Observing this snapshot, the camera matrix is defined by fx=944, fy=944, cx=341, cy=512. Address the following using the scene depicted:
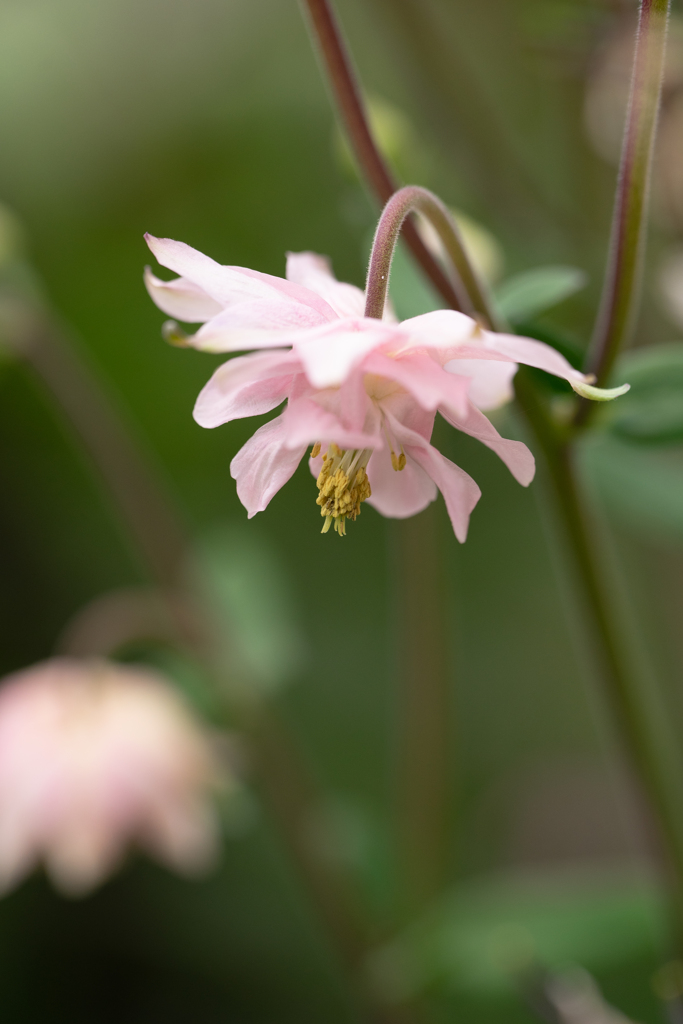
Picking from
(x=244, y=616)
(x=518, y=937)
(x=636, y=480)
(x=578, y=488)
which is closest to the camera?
(x=578, y=488)

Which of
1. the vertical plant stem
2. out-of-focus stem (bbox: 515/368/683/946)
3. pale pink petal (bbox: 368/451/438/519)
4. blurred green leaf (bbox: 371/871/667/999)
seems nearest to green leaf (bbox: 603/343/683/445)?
out-of-focus stem (bbox: 515/368/683/946)

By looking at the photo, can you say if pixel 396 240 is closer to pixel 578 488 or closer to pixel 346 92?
pixel 346 92

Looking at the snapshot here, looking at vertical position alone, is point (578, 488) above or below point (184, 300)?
below

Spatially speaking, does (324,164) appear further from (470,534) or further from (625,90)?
(625,90)

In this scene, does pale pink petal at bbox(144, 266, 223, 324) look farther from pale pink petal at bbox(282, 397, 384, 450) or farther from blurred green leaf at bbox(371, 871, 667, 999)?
blurred green leaf at bbox(371, 871, 667, 999)

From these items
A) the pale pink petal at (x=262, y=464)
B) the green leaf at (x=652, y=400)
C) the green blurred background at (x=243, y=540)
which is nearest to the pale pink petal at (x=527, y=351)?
the pale pink petal at (x=262, y=464)

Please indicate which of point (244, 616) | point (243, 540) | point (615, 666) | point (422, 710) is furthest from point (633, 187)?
point (243, 540)

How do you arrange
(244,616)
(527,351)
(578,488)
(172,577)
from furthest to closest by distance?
(244,616) < (172,577) < (578,488) < (527,351)
